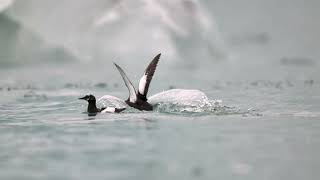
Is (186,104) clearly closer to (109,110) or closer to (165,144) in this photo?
(109,110)

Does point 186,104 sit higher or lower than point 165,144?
higher

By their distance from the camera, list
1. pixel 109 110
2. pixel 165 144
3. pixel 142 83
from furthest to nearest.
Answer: pixel 142 83 → pixel 109 110 → pixel 165 144

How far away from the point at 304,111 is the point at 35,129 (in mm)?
10361

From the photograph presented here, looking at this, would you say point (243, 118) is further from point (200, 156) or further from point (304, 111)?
point (200, 156)

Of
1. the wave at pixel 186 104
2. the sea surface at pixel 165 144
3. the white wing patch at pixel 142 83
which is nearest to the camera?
the sea surface at pixel 165 144

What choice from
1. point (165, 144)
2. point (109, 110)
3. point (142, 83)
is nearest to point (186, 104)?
point (142, 83)

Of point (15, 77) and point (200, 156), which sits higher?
point (15, 77)

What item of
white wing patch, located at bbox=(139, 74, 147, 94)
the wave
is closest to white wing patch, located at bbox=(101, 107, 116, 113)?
the wave

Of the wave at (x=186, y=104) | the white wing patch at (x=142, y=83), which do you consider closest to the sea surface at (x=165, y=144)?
the wave at (x=186, y=104)

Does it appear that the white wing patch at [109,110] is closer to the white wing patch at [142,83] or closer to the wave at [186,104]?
the wave at [186,104]

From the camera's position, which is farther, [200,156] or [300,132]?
[300,132]

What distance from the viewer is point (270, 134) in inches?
773

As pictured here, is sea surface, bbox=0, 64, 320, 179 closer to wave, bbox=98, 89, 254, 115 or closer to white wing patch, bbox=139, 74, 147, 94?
wave, bbox=98, 89, 254, 115

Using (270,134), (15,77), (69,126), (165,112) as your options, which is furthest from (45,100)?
(15,77)
